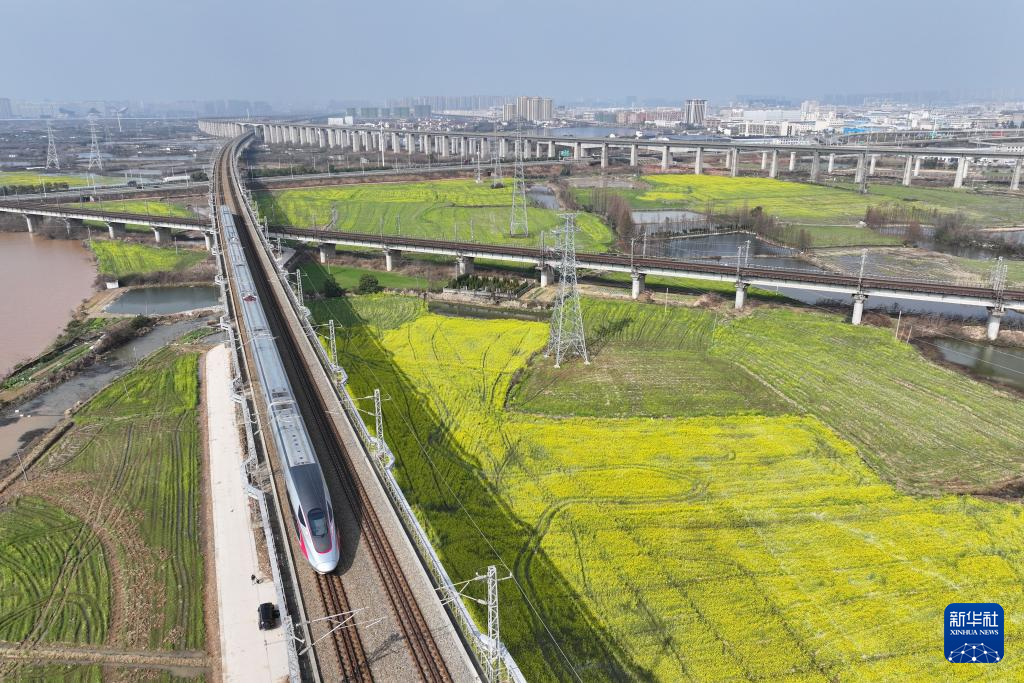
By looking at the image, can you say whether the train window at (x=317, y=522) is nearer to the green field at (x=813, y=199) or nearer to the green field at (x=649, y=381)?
the green field at (x=649, y=381)

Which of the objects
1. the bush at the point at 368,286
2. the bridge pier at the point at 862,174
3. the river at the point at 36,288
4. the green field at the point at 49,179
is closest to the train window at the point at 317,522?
the river at the point at 36,288

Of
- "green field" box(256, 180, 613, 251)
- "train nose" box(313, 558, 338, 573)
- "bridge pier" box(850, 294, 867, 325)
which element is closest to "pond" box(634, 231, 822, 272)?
"green field" box(256, 180, 613, 251)

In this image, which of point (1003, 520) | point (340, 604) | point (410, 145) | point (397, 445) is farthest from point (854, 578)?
point (410, 145)

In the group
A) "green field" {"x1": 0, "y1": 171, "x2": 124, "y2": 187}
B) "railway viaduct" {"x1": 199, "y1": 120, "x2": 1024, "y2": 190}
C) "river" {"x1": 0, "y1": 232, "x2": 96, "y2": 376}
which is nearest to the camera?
"river" {"x1": 0, "y1": 232, "x2": 96, "y2": 376}

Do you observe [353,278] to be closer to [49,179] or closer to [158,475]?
[158,475]

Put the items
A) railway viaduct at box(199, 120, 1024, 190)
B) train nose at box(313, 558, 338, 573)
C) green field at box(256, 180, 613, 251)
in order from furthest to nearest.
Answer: railway viaduct at box(199, 120, 1024, 190) < green field at box(256, 180, 613, 251) < train nose at box(313, 558, 338, 573)

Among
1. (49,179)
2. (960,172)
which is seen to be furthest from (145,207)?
(960,172)

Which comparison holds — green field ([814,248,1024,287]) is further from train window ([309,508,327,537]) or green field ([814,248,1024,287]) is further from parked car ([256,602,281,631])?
parked car ([256,602,281,631])
